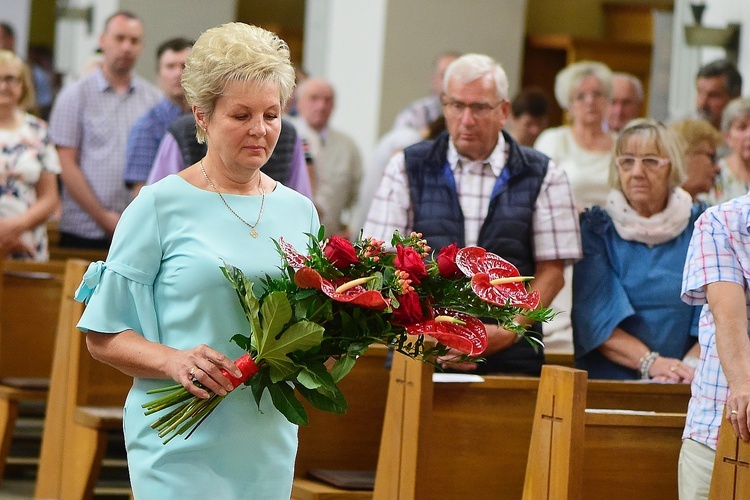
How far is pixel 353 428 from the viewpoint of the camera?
4336mm

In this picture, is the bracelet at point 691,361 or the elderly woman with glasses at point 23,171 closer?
the bracelet at point 691,361

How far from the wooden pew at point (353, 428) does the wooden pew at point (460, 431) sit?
19.5 inches

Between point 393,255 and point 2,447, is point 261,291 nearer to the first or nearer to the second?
point 393,255

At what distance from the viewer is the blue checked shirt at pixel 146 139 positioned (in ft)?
18.0

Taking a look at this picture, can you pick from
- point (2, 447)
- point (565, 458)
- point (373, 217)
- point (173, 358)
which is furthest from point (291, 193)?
point (2, 447)

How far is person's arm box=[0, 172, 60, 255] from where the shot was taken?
5.73m

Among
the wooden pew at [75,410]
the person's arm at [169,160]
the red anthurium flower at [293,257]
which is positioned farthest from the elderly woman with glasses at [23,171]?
the red anthurium flower at [293,257]

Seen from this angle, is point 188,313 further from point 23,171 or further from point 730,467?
point 23,171

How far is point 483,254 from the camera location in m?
2.39

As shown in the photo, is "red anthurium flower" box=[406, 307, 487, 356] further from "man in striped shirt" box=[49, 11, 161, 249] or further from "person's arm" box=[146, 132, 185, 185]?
"man in striped shirt" box=[49, 11, 161, 249]

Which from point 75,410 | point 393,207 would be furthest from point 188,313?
point 75,410

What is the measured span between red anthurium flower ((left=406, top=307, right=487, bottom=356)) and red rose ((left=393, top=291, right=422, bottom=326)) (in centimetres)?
1

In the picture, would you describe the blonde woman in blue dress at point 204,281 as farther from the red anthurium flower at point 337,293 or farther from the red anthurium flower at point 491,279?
the red anthurium flower at point 491,279

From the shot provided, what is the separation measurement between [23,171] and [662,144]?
2.99 m
